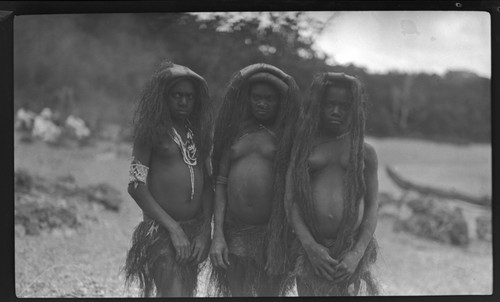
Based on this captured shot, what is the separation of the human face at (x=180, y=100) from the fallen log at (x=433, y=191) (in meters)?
1.37

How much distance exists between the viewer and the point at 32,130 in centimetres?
477

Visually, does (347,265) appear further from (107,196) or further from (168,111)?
(107,196)

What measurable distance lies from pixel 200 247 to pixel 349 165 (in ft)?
3.32

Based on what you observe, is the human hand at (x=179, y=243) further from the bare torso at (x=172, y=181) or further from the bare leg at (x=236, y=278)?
the bare leg at (x=236, y=278)

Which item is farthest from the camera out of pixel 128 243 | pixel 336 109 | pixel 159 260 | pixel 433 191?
pixel 433 191

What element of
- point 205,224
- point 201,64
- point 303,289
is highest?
point 201,64

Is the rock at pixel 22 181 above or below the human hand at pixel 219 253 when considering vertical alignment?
above

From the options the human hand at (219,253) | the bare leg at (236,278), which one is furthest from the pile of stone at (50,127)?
the bare leg at (236,278)

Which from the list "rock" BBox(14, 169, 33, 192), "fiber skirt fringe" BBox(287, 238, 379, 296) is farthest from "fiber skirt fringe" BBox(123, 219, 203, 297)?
"rock" BBox(14, 169, 33, 192)

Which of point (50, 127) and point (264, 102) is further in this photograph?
point (50, 127)

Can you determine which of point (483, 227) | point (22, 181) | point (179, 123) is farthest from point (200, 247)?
point (483, 227)

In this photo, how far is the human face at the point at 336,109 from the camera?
4324 millimetres

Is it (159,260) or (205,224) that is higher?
(205,224)

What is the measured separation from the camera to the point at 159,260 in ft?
14.5
